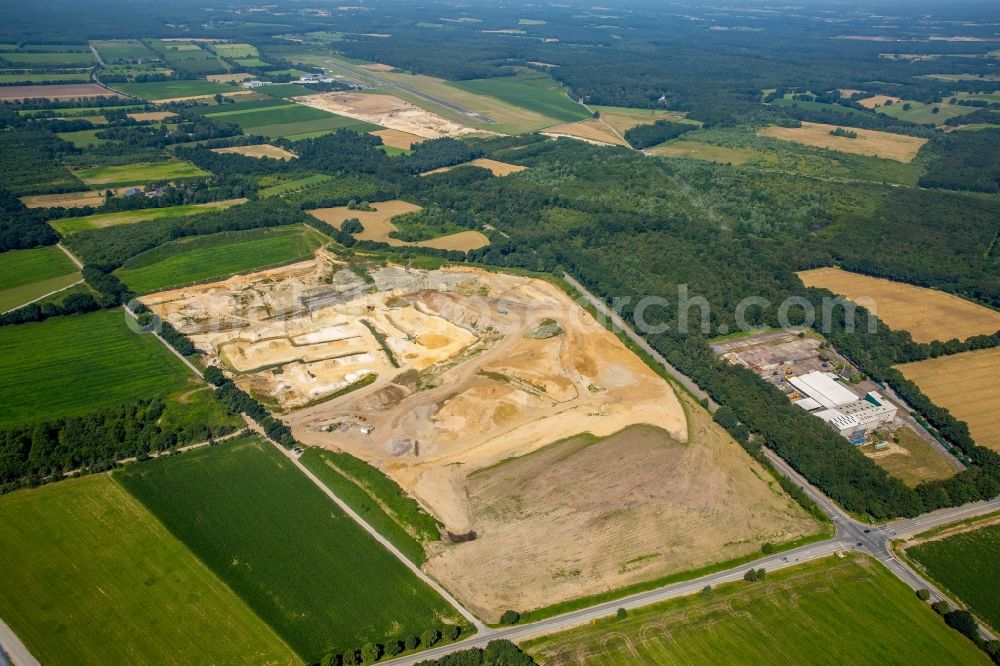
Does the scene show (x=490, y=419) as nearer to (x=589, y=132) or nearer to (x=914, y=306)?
(x=914, y=306)

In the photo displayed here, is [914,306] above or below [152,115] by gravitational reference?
below

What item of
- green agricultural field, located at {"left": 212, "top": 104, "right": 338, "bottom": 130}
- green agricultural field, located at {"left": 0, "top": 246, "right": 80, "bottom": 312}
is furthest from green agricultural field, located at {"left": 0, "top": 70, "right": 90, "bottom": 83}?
green agricultural field, located at {"left": 0, "top": 246, "right": 80, "bottom": 312}

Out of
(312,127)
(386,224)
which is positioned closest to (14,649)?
(386,224)

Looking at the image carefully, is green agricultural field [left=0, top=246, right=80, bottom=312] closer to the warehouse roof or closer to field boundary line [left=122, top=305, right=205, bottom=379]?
field boundary line [left=122, top=305, right=205, bottom=379]

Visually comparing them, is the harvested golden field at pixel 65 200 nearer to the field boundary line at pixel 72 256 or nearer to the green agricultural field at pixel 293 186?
the field boundary line at pixel 72 256

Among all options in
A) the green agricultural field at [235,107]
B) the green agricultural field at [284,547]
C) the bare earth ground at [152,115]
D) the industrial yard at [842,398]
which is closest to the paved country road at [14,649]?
the green agricultural field at [284,547]

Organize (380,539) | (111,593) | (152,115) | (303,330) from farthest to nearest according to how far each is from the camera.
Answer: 1. (152,115)
2. (303,330)
3. (380,539)
4. (111,593)
